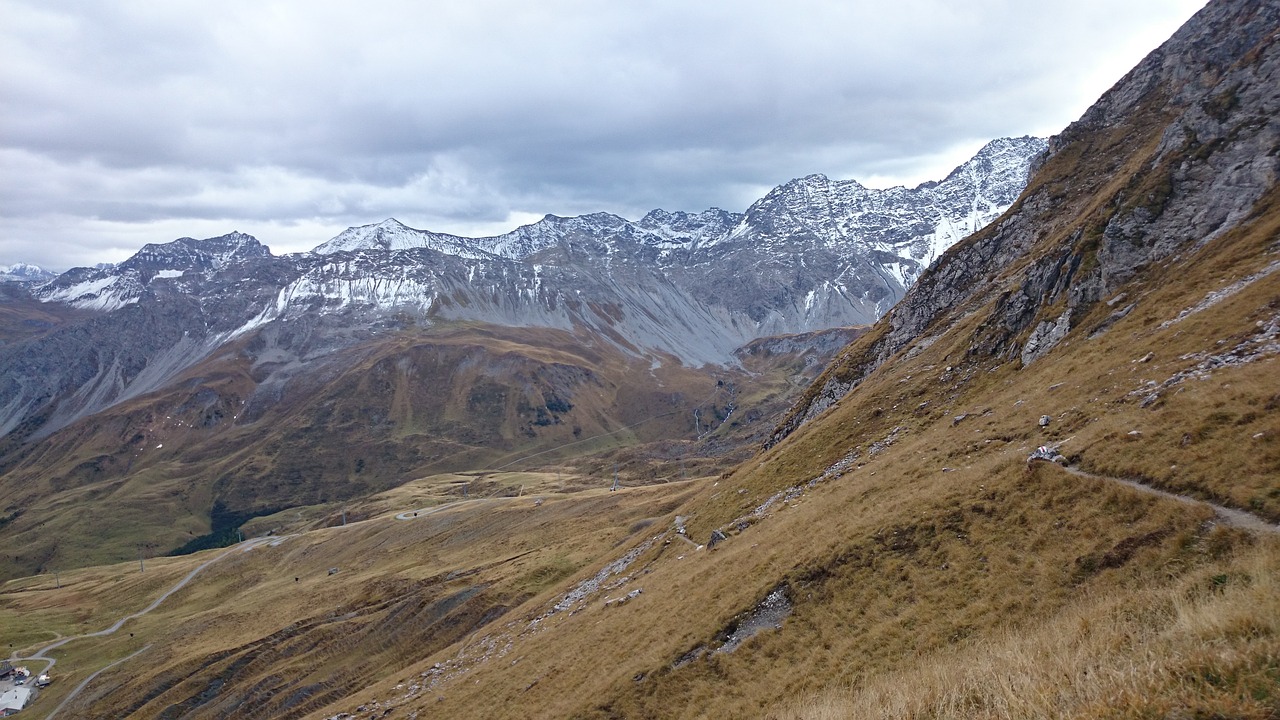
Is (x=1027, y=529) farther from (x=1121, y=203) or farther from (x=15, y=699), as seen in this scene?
(x=15, y=699)

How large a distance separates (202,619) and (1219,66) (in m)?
177

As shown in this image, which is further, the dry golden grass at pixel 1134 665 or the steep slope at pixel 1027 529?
the steep slope at pixel 1027 529

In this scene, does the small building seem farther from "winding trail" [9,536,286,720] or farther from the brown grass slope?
the brown grass slope

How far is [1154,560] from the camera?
55.7 feet

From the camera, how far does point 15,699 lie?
102125 millimetres

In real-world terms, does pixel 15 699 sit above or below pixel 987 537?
below

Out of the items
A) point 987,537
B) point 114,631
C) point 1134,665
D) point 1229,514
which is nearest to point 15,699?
point 114,631

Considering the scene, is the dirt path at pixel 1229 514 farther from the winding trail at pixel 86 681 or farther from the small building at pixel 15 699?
the small building at pixel 15 699

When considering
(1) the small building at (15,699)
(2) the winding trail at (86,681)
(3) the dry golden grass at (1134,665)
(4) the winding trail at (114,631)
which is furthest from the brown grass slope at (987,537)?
(1) the small building at (15,699)

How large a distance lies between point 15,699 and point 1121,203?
166m

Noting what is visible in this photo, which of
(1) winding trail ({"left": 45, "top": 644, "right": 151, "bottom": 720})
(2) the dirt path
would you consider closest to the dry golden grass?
(2) the dirt path

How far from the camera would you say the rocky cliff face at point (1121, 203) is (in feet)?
154

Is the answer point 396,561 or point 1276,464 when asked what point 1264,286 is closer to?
point 1276,464

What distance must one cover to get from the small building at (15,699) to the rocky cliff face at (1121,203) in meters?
129
